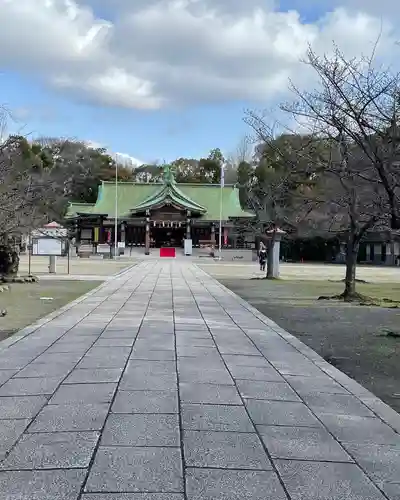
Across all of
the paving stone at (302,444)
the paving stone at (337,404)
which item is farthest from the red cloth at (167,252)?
the paving stone at (302,444)

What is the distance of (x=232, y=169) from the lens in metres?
67.5

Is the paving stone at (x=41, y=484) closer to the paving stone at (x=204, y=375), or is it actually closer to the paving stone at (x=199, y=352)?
the paving stone at (x=204, y=375)

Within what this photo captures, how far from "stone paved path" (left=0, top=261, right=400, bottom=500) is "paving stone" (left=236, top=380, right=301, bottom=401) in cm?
2

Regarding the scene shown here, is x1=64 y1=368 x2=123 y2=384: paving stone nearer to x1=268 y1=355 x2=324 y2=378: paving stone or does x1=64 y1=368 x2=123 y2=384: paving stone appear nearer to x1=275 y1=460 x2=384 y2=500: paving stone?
x1=268 y1=355 x2=324 y2=378: paving stone

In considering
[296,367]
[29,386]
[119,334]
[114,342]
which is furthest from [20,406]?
[119,334]

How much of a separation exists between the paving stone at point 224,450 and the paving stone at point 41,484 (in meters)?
0.66

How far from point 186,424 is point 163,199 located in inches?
1880

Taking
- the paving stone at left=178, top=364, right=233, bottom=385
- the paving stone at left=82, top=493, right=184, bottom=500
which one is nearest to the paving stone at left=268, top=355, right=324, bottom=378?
the paving stone at left=178, top=364, right=233, bottom=385

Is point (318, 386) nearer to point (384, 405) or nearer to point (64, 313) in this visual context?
point (384, 405)

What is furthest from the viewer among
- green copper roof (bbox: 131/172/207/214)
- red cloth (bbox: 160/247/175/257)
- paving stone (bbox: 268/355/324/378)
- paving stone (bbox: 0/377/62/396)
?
green copper roof (bbox: 131/172/207/214)

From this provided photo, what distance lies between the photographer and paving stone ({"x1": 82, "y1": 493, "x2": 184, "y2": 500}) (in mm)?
2801

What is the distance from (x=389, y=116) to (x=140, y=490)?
277 inches

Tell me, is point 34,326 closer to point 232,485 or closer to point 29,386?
point 29,386

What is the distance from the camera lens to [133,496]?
111 inches
